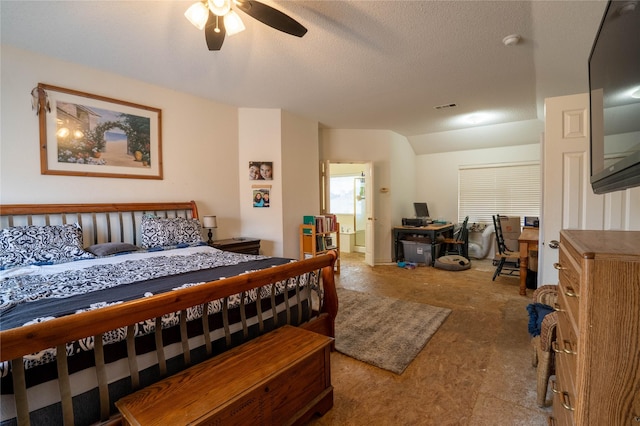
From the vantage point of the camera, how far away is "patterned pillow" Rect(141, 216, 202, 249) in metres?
2.91

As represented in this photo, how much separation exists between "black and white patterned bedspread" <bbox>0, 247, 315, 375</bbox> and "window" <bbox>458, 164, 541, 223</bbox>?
5220 millimetres

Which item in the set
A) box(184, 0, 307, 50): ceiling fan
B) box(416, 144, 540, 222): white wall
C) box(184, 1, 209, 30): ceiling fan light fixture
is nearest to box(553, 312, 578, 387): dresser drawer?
box(184, 0, 307, 50): ceiling fan

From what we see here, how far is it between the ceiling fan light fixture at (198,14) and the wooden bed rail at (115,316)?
1.60 meters

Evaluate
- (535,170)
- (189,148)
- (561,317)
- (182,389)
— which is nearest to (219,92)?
(189,148)

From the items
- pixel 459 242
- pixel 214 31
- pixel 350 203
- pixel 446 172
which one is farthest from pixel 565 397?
pixel 350 203

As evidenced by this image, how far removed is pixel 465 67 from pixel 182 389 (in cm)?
345

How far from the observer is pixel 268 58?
8.92 feet

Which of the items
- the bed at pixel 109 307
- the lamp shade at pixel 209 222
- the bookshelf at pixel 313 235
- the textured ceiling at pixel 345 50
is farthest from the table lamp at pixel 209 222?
the textured ceiling at pixel 345 50

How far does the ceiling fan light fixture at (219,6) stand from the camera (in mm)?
1720

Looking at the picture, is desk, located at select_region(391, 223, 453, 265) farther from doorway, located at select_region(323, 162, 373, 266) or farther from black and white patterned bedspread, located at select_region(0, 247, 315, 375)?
black and white patterned bedspread, located at select_region(0, 247, 315, 375)

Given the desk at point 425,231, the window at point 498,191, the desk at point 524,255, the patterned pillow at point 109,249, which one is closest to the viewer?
the patterned pillow at point 109,249

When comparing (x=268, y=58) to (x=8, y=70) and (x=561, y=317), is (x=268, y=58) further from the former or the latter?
(x=561, y=317)

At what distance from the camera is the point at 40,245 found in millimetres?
2234

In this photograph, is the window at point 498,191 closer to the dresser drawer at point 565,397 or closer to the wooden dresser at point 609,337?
the dresser drawer at point 565,397
